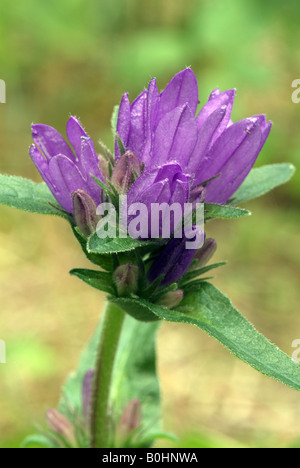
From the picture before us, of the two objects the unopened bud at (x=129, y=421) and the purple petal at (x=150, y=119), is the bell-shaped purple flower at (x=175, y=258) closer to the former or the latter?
the purple petal at (x=150, y=119)

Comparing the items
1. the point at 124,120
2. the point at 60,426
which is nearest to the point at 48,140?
the point at 124,120

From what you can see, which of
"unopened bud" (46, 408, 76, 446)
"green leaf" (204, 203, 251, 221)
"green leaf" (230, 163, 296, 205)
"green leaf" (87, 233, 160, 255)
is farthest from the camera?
"unopened bud" (46, 408, 76, 446)

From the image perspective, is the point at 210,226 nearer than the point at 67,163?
No

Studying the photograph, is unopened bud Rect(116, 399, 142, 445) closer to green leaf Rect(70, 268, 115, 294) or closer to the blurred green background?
green leaf Rect(70, 268, 115, 294)

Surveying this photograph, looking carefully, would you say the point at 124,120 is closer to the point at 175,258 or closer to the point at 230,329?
the point at 175,258

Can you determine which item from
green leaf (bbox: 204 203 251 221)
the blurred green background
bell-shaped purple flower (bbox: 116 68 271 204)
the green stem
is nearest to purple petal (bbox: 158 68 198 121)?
bell-shaped purple flower (bbox: 116 68 271 204)

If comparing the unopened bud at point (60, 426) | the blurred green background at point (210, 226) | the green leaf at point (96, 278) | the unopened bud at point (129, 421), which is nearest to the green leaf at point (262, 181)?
the green leaf at point (96, 278)
